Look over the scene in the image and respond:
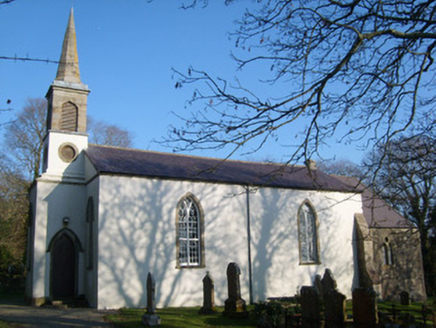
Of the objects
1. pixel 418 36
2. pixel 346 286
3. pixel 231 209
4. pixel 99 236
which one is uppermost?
pixel 418 36

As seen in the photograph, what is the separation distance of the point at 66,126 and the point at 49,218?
4787 millimetres

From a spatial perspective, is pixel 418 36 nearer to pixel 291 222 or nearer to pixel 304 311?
pixel 304 311

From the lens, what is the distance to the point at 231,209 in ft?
71.2

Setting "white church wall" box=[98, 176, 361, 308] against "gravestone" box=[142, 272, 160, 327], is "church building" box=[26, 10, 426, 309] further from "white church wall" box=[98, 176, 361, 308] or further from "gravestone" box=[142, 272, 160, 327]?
"gravestone" box=[142, 272, 160, 327]

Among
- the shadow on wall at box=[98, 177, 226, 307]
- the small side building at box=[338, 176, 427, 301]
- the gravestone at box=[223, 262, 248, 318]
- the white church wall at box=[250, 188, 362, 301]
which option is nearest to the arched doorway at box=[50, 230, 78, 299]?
the shadow on wall at box=[98, 177, 226, 307]

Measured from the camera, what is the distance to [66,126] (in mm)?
21516

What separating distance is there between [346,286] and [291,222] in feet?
16.8

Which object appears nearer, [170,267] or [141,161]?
[170,267]

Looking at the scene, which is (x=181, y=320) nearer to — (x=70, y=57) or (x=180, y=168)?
(x=180, y=168)

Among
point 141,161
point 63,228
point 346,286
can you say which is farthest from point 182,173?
point 346,286

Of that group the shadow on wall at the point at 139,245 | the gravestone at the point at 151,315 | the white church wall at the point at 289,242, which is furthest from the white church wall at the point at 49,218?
the white church wall at the point at 289,242

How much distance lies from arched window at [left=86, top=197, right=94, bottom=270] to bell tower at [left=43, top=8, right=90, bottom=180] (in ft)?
6.27

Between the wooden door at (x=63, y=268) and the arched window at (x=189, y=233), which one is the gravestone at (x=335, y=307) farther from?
the wooden door at (x=63, y=268)

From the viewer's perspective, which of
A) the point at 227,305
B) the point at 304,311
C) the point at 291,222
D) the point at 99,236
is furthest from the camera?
the point at 291,222
